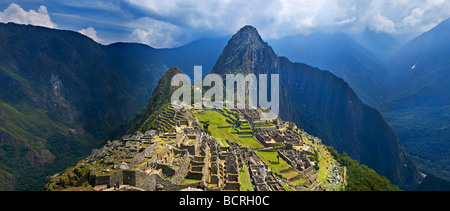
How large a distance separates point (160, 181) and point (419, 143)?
196416mm

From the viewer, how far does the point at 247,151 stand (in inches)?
1606

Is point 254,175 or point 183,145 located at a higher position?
point 183,145

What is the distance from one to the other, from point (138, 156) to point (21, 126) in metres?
163

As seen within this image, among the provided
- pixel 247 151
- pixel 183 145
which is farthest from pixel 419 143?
pixel 183 145

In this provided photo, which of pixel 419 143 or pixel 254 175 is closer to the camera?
pixel 254 175

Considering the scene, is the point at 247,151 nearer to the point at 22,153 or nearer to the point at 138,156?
the point at 138,156

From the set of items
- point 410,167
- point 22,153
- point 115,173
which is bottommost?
point 410,167

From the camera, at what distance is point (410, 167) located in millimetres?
131000

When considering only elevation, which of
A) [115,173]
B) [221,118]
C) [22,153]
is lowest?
[22,153]
